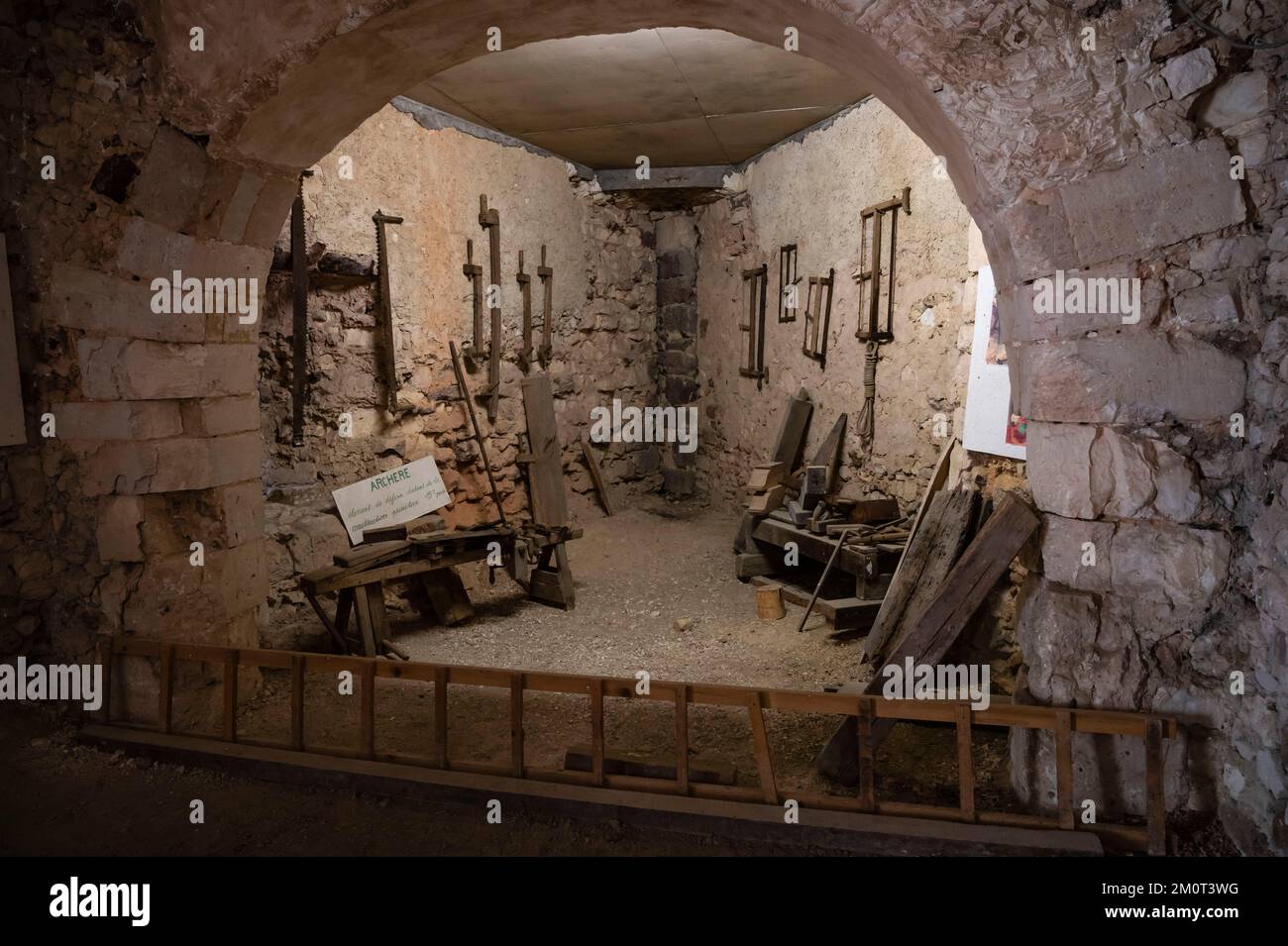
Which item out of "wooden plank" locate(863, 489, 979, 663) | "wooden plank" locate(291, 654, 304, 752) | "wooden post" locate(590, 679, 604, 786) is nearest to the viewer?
"wooden post" locate(590, 679, 604, 786)

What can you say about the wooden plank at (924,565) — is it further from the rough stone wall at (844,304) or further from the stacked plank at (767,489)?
the stacked plank at (767,489)

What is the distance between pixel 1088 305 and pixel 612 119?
4722 mm

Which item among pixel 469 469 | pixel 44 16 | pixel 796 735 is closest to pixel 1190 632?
pixel 796 735

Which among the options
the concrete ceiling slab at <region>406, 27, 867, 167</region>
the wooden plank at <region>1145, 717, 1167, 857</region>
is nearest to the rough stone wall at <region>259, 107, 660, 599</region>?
the concrete ceiling slab at <region>406, 27, 867, 167</region>

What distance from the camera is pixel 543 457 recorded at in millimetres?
6812

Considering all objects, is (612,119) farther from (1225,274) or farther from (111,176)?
(1225,274)

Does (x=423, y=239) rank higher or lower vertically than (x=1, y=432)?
higher

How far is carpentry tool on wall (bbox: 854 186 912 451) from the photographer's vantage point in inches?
207

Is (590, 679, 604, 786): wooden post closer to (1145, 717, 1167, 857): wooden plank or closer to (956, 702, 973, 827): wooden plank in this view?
(956, 702, 973, 827): wooden plank

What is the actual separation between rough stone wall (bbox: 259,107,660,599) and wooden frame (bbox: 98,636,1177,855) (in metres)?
1.84

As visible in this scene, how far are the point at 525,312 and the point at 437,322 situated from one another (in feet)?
3.37

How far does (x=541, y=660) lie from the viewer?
4449 mm

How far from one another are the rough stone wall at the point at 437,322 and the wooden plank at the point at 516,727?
2554 millimetres

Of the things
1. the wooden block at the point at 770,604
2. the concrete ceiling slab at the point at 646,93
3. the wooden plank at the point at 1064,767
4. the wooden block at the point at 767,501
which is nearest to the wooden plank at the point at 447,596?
the wooden block at the point at 770,604
